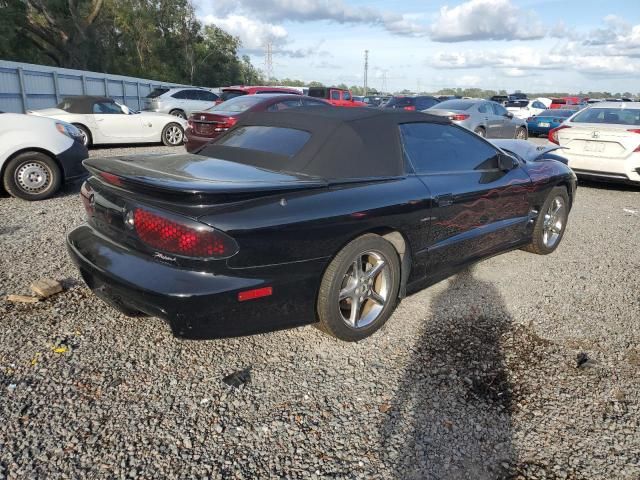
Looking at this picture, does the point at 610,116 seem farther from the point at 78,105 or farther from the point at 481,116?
the point at 78,105

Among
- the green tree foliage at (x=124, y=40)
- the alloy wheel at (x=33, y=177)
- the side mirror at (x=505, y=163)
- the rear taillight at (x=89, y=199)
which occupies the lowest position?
the alloy wheel at (x=33, y=177)

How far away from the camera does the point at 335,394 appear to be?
2738 millimetres

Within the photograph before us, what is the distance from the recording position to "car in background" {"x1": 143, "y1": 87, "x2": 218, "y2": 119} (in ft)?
58.9

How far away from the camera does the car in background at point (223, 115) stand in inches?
389

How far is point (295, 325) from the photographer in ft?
9.62

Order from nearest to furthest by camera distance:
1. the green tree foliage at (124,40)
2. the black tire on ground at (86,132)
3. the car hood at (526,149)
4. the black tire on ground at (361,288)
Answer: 1. the black tire on ground at (361,288)
2. the car hood at (526,149)
3. the black tire on ground at (86,132)
4. the green tree foliage at (124,40)

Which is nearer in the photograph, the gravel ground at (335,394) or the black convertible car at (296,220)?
the gravel ground at (335,394)

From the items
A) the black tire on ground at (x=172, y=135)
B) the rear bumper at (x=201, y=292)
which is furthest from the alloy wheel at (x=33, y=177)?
the black tire on ground at (x=172, y=135)

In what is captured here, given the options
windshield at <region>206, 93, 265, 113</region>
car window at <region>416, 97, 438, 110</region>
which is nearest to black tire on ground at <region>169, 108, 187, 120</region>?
windshield at <region>206, 93, 265, 113</region>

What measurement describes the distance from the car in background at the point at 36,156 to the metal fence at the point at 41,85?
10.8 m

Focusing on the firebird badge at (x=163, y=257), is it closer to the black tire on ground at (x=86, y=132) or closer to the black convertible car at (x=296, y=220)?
the black convertible car at (x=296, y=220)

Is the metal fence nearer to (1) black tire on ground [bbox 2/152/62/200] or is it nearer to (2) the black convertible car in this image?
(1) black tire on ground [bbox 2/152/62/200]

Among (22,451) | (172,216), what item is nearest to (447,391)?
(172,216)

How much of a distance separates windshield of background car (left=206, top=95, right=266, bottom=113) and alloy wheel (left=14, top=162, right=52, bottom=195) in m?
4.47
